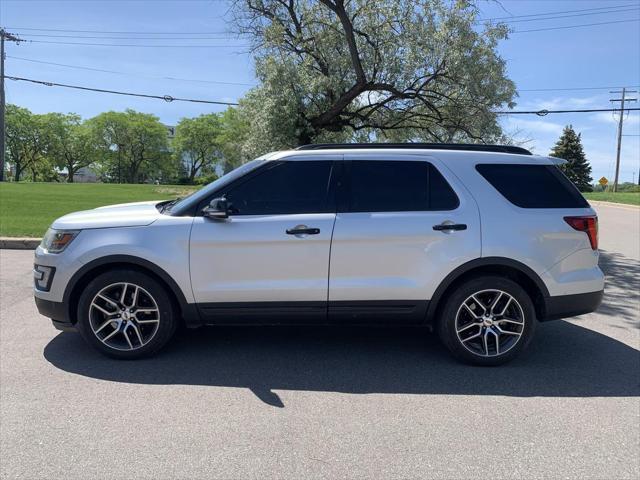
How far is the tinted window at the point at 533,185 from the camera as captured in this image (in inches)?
167

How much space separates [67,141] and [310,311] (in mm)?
82283

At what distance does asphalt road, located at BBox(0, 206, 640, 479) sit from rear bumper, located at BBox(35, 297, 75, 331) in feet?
1.03

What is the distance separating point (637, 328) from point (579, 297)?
5.83 ft

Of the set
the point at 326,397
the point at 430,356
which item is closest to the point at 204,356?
the point at 326,397

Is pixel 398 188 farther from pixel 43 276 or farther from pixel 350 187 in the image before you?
pixel 43 276

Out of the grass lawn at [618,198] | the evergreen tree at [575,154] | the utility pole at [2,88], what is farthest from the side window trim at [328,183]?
the evergreen tree at [575,154]

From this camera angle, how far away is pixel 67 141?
75.3m

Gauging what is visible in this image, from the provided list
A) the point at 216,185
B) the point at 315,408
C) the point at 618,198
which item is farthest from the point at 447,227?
the point at 618,198

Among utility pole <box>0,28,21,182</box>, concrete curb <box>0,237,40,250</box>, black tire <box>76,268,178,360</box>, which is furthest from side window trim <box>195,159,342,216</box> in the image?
utility pole <box>0,28,21,182</box>

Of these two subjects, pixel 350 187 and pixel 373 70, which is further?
pixel 373 70

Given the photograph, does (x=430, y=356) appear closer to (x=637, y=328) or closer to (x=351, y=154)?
Answer: (x=351, y=154)

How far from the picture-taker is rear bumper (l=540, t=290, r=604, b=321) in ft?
13.8

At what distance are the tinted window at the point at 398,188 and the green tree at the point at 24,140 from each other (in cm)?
8099

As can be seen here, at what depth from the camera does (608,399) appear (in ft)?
12.1
